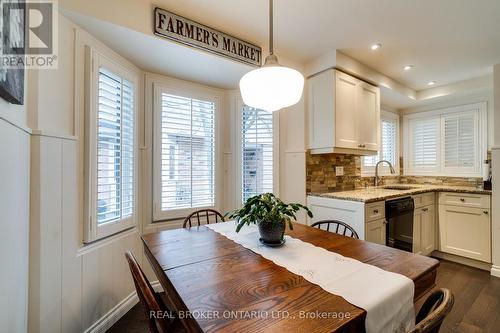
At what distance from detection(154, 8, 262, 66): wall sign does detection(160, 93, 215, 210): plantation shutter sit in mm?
710

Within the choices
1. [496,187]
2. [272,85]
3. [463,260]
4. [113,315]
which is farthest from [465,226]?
[113,315]

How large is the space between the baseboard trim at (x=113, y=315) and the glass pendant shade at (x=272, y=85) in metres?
1.95

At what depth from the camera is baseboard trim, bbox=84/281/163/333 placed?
5.59 feet

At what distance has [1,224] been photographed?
969 mm

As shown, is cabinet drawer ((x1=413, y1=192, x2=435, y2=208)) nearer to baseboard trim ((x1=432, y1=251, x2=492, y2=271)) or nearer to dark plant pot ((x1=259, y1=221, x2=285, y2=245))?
baseboard trim ((x1=432, y1=251, x2=492, y2=271))

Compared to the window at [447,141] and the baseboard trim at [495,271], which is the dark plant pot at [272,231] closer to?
the baseboard trim at [495,271]

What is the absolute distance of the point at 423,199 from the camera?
2.90 meters

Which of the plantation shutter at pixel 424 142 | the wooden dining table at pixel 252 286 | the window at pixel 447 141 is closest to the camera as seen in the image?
the wooden dining table at pixel 252 286

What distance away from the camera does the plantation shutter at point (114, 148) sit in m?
1.81

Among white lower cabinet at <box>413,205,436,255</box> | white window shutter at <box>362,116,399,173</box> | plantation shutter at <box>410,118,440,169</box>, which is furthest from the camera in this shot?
white window shutter at <box>362,116,399,173</box>

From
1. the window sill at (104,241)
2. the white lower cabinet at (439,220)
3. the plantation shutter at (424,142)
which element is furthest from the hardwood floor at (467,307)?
the plantation shutter at (424,142)

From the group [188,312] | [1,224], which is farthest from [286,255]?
[1,224]

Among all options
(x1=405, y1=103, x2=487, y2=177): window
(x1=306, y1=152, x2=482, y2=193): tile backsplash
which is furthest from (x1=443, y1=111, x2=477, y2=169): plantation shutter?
(x1=306, y1=152, x2=482, y2=193): tile backsplash

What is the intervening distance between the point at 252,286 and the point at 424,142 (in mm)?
4084
